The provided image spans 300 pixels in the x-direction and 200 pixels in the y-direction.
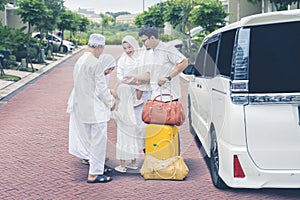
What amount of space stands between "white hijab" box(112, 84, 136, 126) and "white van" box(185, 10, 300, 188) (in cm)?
201

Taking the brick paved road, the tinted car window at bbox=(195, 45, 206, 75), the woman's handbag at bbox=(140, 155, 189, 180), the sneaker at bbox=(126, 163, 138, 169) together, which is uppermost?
the tinted car window at bbox=(195, 45, 206, 75)

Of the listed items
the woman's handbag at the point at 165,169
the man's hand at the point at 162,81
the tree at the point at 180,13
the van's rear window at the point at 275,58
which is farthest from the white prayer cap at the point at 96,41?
the tree at the point at 180,13

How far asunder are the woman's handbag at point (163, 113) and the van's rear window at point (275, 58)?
1.66 m

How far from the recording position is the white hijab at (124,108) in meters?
7.23

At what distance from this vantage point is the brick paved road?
6.06 meters

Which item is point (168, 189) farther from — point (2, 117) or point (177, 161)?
point (2, 117)

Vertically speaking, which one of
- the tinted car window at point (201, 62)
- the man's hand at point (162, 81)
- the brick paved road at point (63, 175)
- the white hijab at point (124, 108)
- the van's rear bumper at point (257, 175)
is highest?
the tinted car window at point (201, 62)

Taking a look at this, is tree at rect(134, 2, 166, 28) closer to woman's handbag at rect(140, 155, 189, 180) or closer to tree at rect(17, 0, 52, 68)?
tree at rect(17, 0, 52, 68)

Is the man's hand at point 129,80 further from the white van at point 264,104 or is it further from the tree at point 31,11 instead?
the tree at point 31,11

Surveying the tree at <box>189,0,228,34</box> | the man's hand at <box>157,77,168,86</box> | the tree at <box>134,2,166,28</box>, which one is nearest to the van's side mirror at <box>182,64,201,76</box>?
the man's hand at <box>157,77,168,86</box>

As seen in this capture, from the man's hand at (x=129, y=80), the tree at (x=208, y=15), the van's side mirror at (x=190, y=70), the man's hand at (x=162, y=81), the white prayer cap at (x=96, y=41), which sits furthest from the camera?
the tree at (x=208, y=15)

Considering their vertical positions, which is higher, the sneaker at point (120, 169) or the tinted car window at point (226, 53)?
the tinted car window at point (226, 53)

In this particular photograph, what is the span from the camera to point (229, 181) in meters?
5.54

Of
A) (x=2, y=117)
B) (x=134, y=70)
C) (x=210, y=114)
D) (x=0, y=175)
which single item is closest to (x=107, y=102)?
(x=134, y=70)
